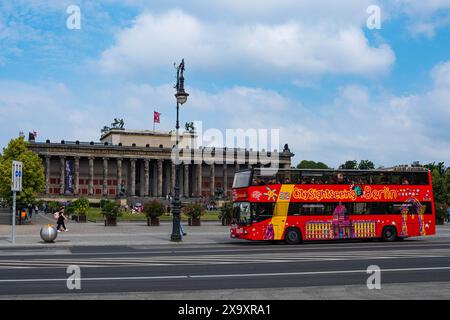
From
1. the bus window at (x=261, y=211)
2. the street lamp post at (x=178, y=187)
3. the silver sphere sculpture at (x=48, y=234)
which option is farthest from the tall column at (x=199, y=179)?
the silver sphere sculpture at (x=48, y=234)

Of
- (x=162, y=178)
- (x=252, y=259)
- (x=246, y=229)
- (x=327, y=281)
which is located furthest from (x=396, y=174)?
(x=162, y=178)

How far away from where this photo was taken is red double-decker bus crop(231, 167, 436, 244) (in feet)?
105

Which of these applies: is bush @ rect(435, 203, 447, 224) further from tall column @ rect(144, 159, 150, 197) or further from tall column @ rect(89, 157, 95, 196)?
tall column @ rect(89, 157, 95, 196)

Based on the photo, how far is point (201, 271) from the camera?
18.3 m

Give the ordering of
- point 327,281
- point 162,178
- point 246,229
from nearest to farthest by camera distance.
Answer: point 327,281
point 246,229
point 162,178

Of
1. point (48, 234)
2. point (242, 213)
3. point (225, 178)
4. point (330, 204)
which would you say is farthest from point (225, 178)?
point (48, 234)

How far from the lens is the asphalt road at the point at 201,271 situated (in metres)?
14.5

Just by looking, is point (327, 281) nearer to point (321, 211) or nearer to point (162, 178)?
point (321, 211)

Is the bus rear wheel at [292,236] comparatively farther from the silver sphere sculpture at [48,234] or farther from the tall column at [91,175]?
the tall column at [91,175]

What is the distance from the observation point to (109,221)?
163ft

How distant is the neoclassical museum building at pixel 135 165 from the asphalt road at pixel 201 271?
101635 mm

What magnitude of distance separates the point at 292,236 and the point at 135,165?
109 m

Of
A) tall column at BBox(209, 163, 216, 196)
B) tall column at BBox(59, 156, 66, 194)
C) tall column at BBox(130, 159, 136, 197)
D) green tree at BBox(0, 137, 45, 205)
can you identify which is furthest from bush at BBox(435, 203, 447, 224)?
tall column at BBox(59, 156, 66, 194)
